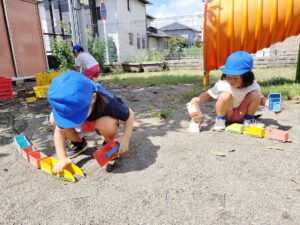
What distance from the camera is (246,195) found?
1.68 m

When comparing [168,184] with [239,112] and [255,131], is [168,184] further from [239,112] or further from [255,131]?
[239,112]

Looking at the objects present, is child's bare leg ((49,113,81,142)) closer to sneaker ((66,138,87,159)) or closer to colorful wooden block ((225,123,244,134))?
sneaker ((66,138,87,159))

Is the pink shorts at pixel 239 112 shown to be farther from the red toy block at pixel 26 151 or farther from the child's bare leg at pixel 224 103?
the red toy block at pixel 26 151

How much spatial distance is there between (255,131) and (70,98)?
1.78m

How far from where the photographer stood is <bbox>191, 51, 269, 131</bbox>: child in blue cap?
2549 mm

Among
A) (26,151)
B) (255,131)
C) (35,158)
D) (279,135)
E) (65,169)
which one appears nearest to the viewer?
(65,169)

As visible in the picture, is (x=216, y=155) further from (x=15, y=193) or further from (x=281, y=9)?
(x=281, y=9)

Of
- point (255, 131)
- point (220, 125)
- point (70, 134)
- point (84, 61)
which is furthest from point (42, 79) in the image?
point (255, 131)

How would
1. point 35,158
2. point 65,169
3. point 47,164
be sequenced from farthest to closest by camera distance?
point 35,158 < point 47,164 < point 65,169

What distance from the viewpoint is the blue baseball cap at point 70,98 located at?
167 cm

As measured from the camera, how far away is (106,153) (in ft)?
6.73

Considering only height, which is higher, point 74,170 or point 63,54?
point 63,54

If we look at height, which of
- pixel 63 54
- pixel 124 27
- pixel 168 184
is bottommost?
pixel 168 184

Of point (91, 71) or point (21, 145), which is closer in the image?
point (21, 145)
